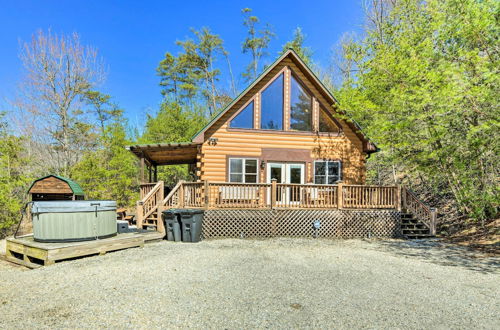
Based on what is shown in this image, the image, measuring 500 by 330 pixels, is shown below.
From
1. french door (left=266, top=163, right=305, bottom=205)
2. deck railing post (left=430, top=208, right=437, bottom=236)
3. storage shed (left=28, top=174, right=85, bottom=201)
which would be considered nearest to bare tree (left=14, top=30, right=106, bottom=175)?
storage shed (left=28, top=174, right=85, bottom=201)

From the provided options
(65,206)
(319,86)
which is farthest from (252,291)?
(319,86)

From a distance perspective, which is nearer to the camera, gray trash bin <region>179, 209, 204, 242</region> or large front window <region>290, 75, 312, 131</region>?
gray trash bin <region>179, 209, 204, 242</region>

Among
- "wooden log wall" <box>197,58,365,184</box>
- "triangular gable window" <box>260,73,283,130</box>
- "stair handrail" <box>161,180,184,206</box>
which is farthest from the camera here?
"triangular gable window" <box>260,73,283,130</box>

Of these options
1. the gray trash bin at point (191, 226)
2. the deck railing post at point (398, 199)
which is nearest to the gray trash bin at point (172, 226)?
the gray trash bin at point (191, 226)

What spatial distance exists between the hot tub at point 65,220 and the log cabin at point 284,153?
2.73m

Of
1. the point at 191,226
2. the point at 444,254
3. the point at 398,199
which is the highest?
the point at 398,199

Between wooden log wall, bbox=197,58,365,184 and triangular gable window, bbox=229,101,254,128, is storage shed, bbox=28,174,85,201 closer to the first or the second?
wooden log wall, bbox=197,58,365,184

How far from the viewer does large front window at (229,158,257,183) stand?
11234 millimetres

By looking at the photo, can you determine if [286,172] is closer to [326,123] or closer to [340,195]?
[340,195]

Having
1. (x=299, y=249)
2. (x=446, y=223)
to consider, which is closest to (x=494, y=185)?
(x=446, y=223)

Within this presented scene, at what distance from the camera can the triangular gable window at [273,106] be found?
11664 mm

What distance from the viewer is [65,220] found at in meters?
6.53

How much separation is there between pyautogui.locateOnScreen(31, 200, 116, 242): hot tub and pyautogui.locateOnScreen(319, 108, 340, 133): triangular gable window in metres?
9.31

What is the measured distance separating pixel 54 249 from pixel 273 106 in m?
9.14
